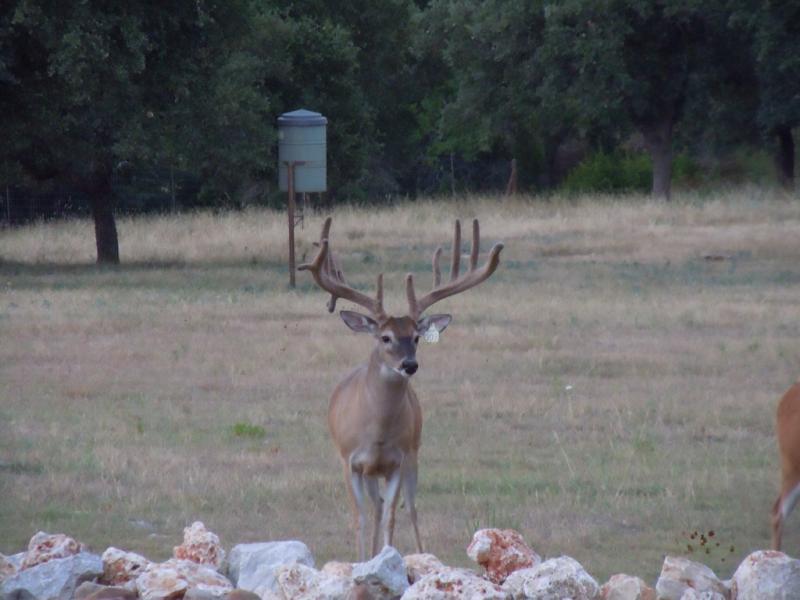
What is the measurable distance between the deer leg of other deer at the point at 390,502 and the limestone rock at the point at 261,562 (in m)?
1.20

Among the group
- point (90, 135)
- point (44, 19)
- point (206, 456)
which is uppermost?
point (44, 19)

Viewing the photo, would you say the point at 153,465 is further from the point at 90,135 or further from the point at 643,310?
the point at 90,135

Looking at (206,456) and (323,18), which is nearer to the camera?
(206,456)

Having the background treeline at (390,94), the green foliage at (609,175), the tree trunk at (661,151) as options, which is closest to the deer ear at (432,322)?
the background treeline at (390,94)

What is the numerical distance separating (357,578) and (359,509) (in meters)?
1.79

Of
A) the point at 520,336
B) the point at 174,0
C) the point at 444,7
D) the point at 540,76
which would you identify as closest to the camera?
the point at 520,336

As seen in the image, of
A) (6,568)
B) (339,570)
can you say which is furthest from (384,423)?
(6,568)

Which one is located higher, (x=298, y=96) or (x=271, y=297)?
(x=298, y=96)

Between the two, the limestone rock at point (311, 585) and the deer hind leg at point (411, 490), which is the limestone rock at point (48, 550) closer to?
the limestone rock at point (311, 585)

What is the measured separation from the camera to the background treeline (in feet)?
73.2

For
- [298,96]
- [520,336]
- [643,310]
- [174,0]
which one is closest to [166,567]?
[520,336]

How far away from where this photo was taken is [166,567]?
6238 mm

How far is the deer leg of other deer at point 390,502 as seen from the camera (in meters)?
7.76

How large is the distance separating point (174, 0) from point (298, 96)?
14270mm
